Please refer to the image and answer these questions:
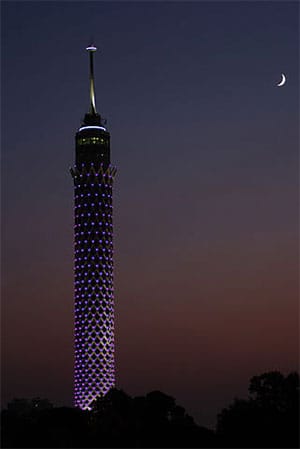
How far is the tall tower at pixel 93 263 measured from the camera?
161m

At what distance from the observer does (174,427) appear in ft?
322

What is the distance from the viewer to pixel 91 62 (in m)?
174

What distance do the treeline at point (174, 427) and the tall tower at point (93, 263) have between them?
45.7 metres

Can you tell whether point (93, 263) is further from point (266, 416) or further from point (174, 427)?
point (266, 416)

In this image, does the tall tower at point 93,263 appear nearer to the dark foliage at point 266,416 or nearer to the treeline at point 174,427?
the treeline at point 174,427

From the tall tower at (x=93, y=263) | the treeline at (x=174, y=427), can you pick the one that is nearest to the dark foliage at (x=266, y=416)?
the treeline at (x=174, y=427)

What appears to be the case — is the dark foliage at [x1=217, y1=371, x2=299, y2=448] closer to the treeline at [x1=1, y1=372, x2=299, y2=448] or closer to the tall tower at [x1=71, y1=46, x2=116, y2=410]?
the treeline at [x1=1, y1=372, x2=299, y2=448]

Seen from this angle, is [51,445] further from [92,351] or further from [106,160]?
[106,160]

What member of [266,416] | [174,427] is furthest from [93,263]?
[266,416]

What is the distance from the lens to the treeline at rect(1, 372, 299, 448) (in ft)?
282

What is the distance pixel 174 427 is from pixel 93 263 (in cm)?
6699

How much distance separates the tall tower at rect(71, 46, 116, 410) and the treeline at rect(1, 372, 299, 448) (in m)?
45.7

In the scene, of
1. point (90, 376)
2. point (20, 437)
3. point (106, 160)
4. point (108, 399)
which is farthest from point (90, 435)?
point (106, 160)

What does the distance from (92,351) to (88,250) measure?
14095 mm
